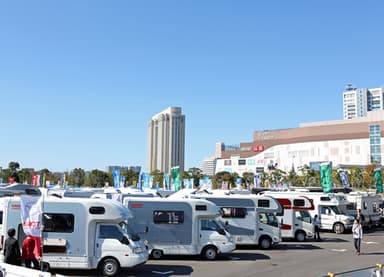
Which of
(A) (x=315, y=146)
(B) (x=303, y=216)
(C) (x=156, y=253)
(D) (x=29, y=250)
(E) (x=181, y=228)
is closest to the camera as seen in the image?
(D) (x=29, y=250)

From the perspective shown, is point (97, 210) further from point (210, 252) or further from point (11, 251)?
point (210, 252)

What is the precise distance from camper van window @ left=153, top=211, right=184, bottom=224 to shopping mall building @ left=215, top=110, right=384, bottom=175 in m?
118

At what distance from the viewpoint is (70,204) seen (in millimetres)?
14633

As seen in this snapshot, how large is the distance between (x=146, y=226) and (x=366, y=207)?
75.5 ft

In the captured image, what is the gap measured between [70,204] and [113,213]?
150 centimetres

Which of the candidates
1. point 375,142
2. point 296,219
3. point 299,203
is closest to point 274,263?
point 296,219

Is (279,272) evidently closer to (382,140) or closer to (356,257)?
(356,257)

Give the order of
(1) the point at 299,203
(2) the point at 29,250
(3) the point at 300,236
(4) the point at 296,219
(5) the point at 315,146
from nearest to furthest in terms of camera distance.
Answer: (2) the point at 29,250, (3) the point at 300,236, (4) the point at 296,219, (1) the point at 299,203, (5) the point at 315,146

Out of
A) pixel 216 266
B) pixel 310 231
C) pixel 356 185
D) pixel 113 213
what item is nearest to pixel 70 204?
pixel 113 213

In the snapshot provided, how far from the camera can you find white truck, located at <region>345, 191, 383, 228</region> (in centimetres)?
3425

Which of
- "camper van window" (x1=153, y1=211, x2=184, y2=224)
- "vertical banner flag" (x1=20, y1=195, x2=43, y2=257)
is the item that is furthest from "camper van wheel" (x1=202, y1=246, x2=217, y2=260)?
"vertical banner flag" (x1=20, y1=195, x2=43, y2=257)

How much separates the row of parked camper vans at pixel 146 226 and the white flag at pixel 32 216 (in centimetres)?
121

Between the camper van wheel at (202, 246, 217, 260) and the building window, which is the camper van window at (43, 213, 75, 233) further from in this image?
the building window

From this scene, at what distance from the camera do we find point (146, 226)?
1834 centimetres
